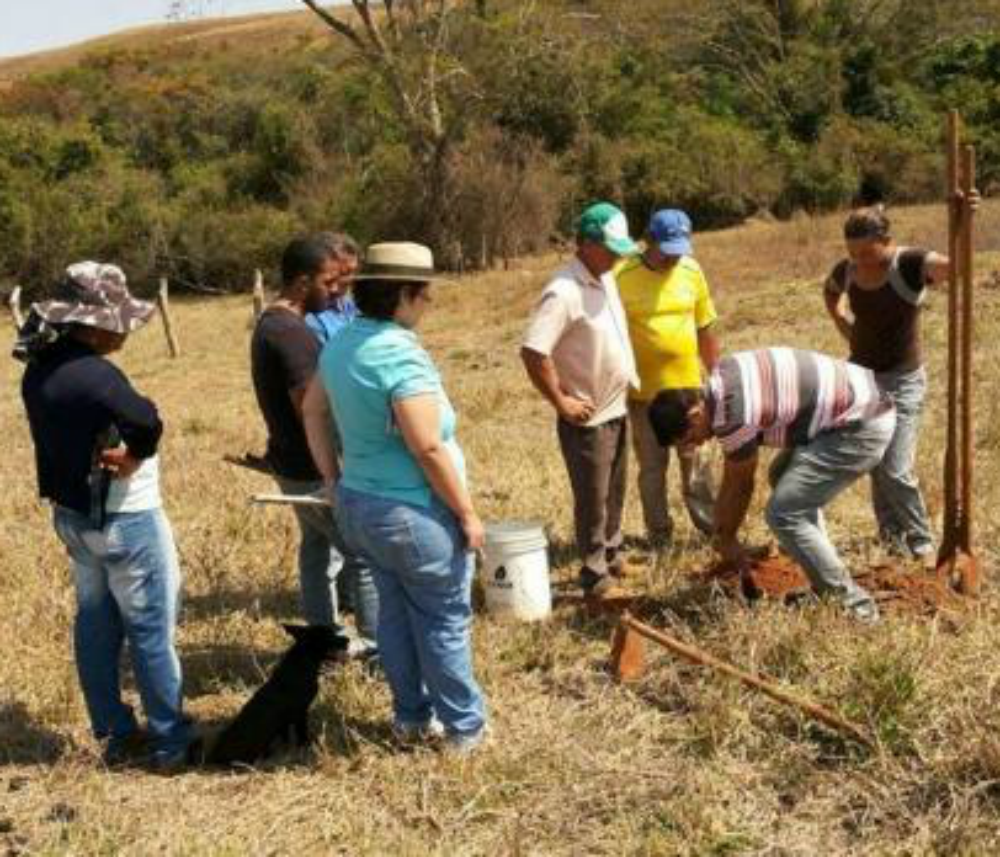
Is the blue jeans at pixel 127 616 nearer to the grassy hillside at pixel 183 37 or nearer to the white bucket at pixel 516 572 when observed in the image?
the white bucket at pixel 516 572

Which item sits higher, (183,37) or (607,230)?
(183,37)

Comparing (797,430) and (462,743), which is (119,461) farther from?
(797,430)

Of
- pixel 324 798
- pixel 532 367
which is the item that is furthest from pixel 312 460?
pixel 324 798

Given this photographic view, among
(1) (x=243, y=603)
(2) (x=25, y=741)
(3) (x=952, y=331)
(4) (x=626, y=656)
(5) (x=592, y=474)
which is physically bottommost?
(1) (x=243, y=603)

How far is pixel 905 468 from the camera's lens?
18.5ft

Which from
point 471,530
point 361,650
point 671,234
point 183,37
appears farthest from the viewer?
point 183,37

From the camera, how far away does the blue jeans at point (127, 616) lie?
4065 millimetres

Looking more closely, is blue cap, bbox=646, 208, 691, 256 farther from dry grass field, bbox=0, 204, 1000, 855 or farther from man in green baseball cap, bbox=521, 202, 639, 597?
dry grass field, bbox=0, 204, 1000, 855

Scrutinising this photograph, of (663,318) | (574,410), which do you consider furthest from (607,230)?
(663,318)

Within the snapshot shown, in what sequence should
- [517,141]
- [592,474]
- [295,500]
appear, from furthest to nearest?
[517,141]
[592,474]
[295,500]

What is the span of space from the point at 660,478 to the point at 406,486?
9.03 ft

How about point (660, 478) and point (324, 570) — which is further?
point (660, 478)

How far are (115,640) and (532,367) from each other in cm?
200

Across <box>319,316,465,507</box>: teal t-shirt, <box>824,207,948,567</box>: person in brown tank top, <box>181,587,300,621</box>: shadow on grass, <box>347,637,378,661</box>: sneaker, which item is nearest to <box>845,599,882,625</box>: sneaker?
<box>824,207,948,567</box>: person in brown tank top
